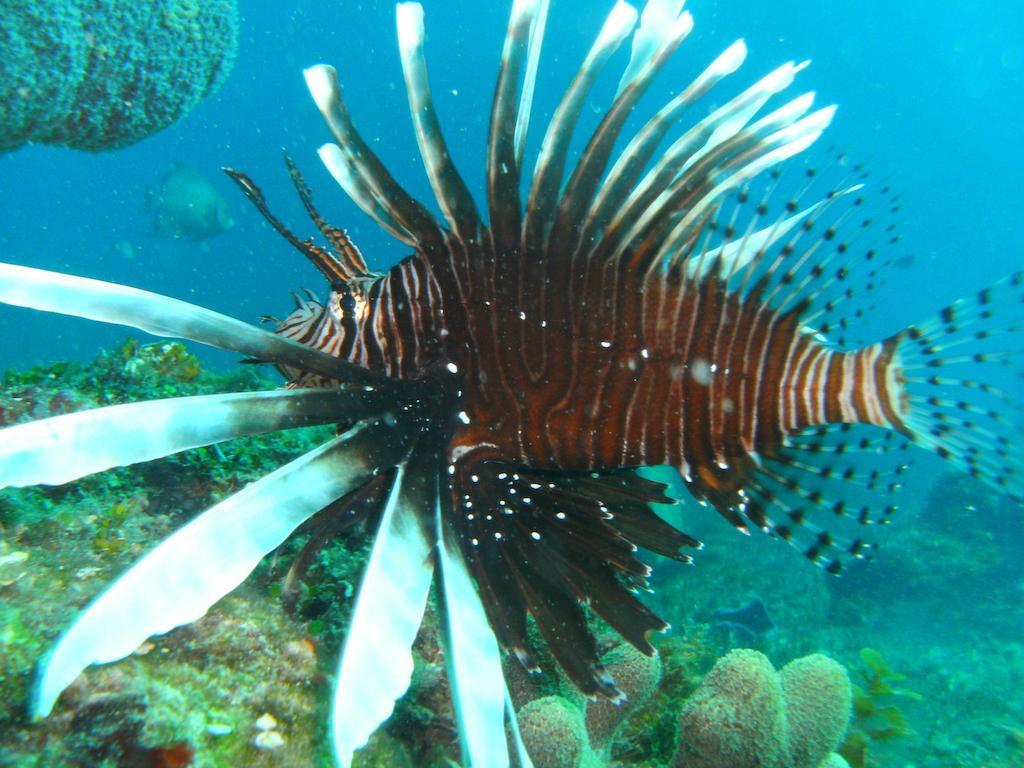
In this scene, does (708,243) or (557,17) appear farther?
(557,17)

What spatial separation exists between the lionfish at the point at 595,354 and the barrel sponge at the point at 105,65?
243 inches

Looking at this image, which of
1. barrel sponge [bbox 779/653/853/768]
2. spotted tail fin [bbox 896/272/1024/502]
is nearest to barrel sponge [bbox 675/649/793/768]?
barrel sponge [bbox 779/653/853/768]

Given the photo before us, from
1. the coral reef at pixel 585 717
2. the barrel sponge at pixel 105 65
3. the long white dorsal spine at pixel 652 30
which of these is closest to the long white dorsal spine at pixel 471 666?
the coral reef at pixel 585 717

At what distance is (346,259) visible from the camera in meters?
2.71

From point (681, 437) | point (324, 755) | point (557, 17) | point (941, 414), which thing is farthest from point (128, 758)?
point (557, 17)

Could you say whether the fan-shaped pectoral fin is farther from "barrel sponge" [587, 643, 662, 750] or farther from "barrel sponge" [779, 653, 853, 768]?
"barrel sponge" [779, 653, 853, 768]

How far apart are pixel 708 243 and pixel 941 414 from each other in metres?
1.19

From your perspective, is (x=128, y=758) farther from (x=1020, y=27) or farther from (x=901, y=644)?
(x=1020, y=27)

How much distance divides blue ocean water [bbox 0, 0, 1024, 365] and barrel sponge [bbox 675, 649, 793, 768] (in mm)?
54428

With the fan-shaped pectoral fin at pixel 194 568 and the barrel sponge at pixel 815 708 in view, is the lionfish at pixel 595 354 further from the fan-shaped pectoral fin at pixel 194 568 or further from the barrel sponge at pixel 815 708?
the barrel sponge at pixel 815 708

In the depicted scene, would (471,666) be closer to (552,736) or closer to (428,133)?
(552,736)

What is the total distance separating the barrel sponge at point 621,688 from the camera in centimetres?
310

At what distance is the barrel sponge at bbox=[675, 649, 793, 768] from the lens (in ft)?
9.06

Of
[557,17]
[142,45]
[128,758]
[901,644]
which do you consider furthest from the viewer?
[557,17]
